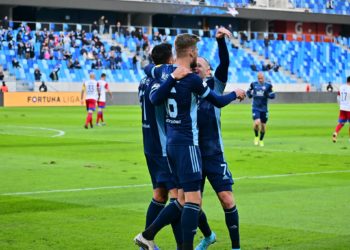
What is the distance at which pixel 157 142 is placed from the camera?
962cm

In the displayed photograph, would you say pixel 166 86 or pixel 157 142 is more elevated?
pixel 166 86

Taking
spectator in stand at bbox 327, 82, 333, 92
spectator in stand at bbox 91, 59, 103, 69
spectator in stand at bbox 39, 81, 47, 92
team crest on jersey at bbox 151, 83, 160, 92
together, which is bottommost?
spectator in stand at bbox 327, 82, 333, 92

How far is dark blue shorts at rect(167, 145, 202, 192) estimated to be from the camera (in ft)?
28.5

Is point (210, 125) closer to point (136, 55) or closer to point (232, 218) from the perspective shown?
point (232, 218)

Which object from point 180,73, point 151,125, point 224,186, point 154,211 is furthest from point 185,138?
point 154,211

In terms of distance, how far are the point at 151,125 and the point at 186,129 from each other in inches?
39.1

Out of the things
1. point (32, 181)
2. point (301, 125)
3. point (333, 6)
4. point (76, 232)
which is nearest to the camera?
point (76, 232)

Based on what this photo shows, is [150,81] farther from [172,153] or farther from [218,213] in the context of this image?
[218,213]

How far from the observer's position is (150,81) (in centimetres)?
958

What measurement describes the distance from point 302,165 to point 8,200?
8.12 meters

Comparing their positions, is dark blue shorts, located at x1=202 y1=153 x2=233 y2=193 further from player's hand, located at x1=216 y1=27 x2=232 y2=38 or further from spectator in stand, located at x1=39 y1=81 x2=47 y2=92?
spectator in stand, located at x1=39 y1=81 x2=47 y2=92

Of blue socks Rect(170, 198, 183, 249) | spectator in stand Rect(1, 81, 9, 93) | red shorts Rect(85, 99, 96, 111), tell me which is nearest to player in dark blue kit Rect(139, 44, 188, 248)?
blue socks Rect(170, 198, 183, 249)

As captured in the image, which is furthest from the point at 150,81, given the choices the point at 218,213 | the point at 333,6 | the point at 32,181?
the point at 333,6

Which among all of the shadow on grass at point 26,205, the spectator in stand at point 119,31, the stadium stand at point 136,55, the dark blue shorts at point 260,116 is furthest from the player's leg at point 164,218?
the spectator in stand at point 119,31
